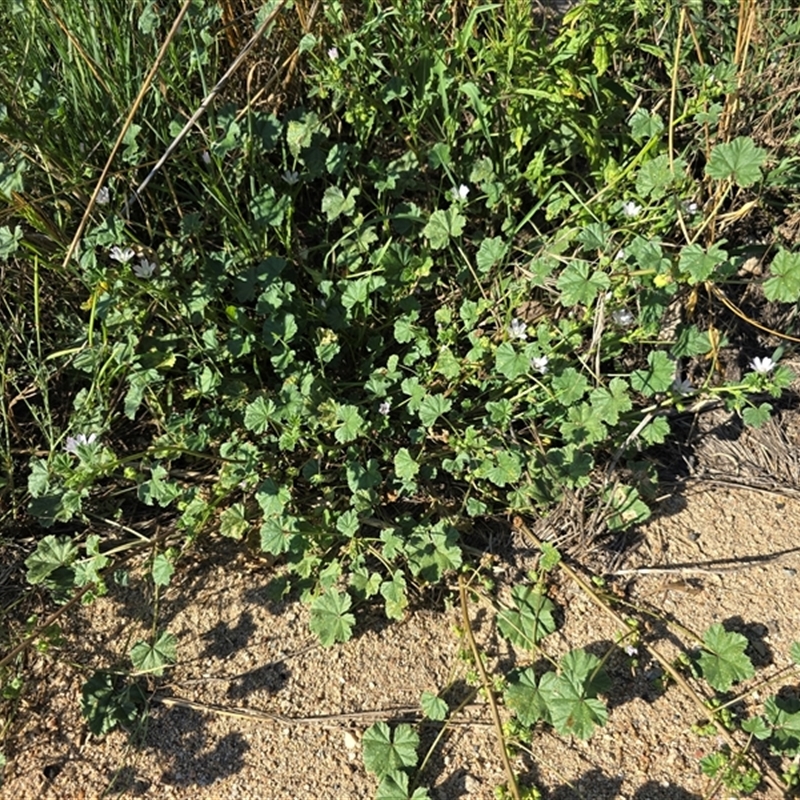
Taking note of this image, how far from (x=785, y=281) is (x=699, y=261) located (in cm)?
22

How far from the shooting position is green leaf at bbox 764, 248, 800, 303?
1.87 meters

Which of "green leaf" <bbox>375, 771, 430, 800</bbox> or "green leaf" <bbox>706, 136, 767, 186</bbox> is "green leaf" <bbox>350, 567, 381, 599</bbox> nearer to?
"green leaf" <bbox>375, 771, 430, 800</bbox>

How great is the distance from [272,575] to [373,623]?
1.01 feet

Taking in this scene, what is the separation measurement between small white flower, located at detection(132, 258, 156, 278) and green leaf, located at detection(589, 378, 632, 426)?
3.89ft

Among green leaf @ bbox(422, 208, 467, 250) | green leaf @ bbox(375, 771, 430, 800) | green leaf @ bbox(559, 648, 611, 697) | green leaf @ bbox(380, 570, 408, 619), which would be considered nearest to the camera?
green leaf @ bbox(375, 771, 430, 800)

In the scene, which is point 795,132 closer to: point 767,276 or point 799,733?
point 767,276

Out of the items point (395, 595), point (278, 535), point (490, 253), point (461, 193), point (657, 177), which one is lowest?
point (395, 595)

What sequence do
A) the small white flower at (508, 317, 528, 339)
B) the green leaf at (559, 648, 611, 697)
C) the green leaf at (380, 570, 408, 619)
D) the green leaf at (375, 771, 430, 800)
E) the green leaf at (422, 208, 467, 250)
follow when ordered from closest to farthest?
1. the green leaf at (375, 771, 430, 800)
2. the green leaf at (559, 648, 611, 697)
3. the green leaf at (380, 570, 408, 619)
4. the small white flower at (508, 317, 528, 339)
5. the green leaf at (422, 208, 467, 250)

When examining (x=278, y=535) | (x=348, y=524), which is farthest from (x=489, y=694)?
(x=278, y=535)

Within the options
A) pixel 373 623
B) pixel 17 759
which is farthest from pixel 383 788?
pixel 17 759

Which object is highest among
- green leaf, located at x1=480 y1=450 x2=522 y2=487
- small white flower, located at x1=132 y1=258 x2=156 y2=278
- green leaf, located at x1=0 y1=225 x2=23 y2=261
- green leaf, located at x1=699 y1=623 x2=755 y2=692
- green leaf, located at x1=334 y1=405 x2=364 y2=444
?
green leaf, located at x1=0 y1=225 x2=23 y2=261

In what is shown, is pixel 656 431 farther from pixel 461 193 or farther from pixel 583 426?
pixel 461 193

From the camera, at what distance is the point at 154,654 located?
194cm

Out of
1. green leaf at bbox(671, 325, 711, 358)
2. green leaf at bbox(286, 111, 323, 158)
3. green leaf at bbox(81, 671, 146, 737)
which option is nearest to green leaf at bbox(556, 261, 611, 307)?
green leaf at bbox(671, 325, 711, 358)
